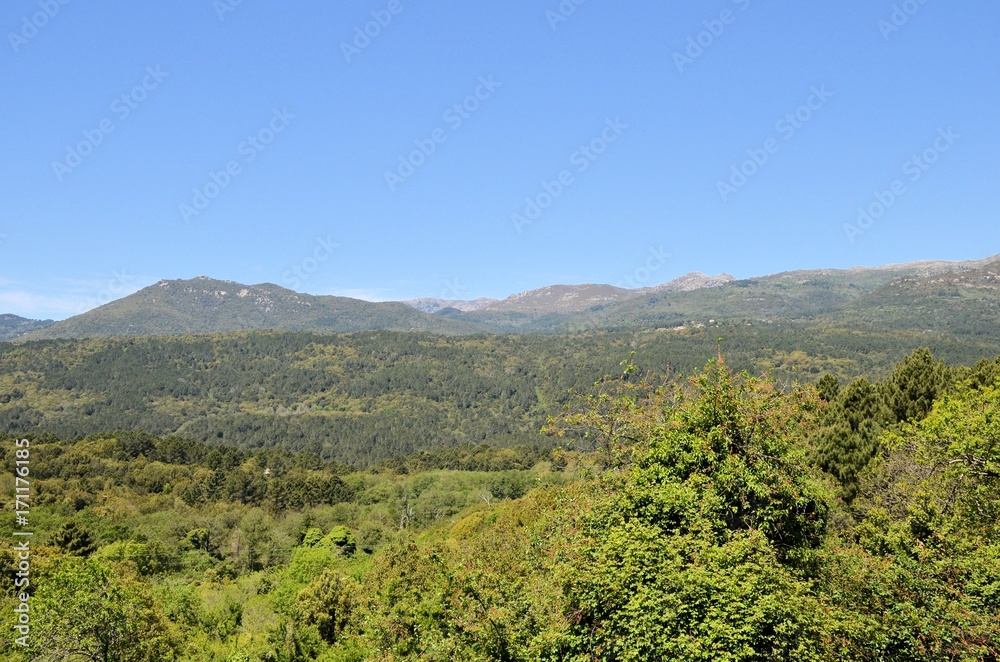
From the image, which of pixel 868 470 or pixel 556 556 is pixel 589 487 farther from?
pixel 868 470

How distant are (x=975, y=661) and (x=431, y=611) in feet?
49.4

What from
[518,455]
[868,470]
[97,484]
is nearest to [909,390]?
[868,470]

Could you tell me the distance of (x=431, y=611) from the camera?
66.6 ft

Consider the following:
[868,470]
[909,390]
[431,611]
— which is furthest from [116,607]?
[909,390]

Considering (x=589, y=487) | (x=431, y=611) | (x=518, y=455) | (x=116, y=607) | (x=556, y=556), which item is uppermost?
(x=589, y=487)

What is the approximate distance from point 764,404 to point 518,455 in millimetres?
153613

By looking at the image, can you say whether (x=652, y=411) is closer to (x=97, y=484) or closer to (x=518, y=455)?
(x=97, y=484)

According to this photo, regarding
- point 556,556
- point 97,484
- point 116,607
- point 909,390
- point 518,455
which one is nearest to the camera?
point 556,556

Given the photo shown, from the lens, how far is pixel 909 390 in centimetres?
4059

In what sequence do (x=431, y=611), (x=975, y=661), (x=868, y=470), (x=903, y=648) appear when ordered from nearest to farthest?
Answer: (x=975, y=661), (x=903, y=648), (x=431, y=611), (x=868, y=470)

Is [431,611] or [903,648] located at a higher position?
[903,648]

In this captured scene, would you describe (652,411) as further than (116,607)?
No

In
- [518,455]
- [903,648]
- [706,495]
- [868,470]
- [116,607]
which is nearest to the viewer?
[903,648]

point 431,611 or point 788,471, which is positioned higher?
point 788,471
